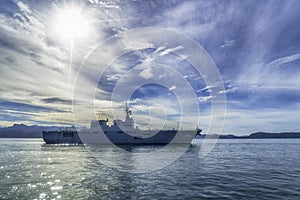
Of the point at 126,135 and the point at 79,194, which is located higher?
the point at 126,135

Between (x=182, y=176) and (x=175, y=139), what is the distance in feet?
225

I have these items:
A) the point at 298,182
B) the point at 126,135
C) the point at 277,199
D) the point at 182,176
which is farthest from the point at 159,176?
the point at 126,135

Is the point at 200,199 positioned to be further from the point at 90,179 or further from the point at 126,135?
the point at 126,135

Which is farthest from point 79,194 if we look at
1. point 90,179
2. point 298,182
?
point 298,182

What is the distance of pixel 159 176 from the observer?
77.7 feet

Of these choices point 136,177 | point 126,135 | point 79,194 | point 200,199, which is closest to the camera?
point 200,199

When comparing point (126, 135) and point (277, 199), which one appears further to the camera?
point (126, 135)

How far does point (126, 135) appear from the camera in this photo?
88438 mm

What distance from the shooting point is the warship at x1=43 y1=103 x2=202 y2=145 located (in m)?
88.4

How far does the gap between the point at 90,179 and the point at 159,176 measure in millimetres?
7924

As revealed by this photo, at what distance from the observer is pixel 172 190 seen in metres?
17.6

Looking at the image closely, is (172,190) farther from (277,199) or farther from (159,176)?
(277,199)

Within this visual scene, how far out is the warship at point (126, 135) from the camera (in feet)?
290

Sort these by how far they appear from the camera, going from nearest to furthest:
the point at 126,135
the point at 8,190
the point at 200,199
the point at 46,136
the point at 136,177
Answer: the point at 200,199 → the point at 8,190 → the point at 136,177 → the point at 126,135 → the point at 46,136
